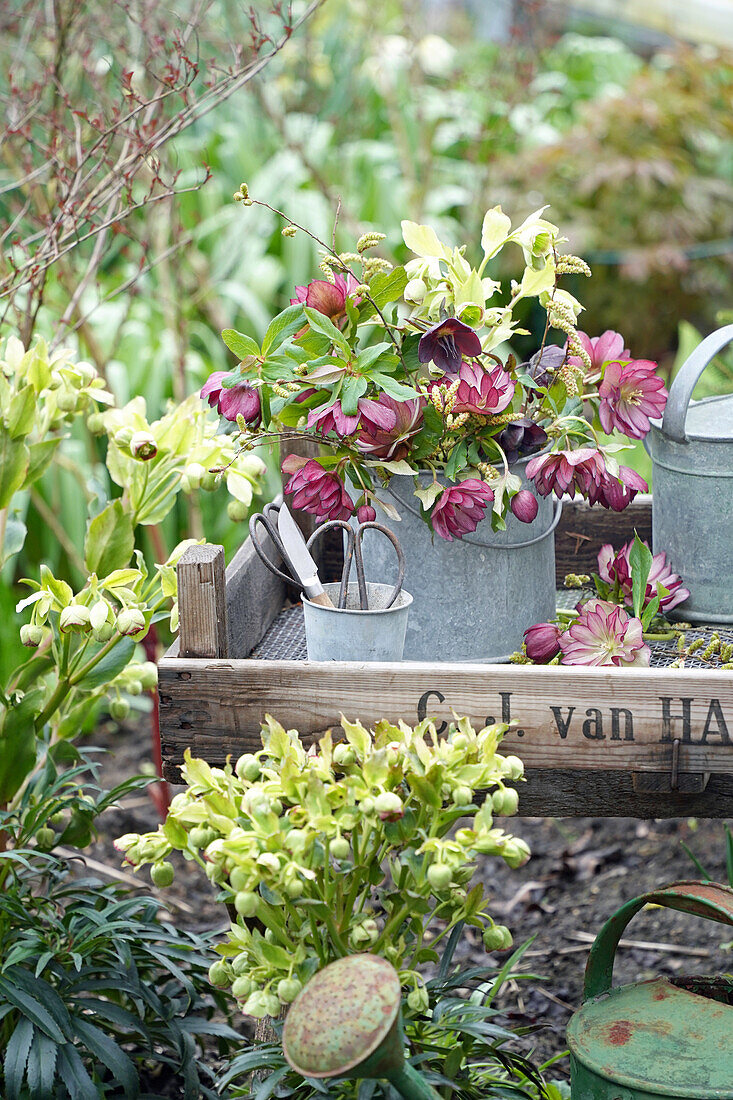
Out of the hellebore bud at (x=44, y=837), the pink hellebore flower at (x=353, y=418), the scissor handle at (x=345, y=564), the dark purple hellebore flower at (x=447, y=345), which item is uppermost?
the dark purple hellebore flower at (x=447, y=345)

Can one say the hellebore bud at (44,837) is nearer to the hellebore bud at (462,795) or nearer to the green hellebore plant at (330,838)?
the green hellebore plant at (330,838)

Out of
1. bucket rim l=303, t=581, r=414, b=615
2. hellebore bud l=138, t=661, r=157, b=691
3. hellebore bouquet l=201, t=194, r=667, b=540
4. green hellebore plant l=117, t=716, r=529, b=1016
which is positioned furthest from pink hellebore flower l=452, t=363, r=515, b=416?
hellebore bud l=138, t=661, r=157, b=691

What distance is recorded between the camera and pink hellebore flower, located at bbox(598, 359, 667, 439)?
4.28 ft

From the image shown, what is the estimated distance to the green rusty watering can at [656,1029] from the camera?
112cm

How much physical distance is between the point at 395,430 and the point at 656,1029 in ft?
2.26

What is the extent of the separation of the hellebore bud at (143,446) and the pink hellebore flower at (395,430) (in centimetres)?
37

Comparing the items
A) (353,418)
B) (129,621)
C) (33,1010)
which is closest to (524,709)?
(353,418)

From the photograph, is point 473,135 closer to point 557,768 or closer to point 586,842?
point 586,842

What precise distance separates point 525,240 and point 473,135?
390cm

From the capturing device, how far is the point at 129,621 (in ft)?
4.32

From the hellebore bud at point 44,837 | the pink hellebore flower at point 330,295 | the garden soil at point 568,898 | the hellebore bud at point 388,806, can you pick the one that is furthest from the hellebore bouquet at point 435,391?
the garden soil at point 568,898

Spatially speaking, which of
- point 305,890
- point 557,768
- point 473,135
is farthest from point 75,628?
point 473,135

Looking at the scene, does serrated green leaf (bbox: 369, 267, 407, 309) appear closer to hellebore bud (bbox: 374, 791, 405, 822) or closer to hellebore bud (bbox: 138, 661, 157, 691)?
hellebore bud (bbox: 374, 791, 405, 822)

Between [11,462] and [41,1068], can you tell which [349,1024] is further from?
[11,462]
